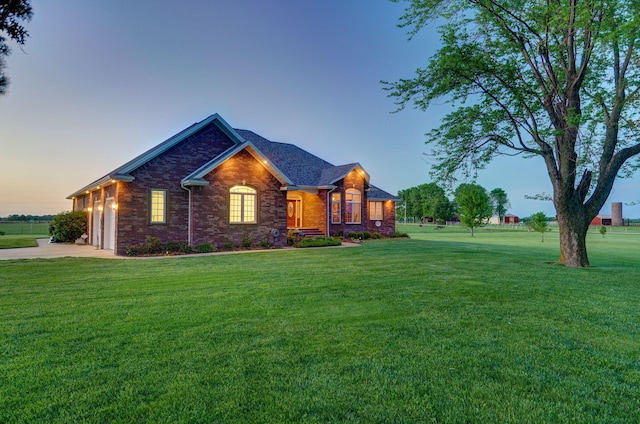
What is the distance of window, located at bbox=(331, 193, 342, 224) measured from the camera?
22.1 m

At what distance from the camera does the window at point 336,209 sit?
72.5 feet

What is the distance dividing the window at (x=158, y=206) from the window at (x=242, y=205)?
117 inches

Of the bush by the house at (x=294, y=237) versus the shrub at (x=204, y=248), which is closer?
the shrub at (x=204, y=248)

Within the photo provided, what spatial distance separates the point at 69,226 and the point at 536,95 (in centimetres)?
2491

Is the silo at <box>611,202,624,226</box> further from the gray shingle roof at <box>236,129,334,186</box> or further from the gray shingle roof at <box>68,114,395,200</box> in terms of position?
the gray shingle roof at <box>236,129,334,186</box>

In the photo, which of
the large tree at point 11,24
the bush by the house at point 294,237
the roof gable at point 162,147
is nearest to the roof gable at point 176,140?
the roof gable at point 162,147

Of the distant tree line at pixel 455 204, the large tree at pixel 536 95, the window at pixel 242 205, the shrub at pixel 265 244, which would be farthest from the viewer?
the shrub at pixel 265 244

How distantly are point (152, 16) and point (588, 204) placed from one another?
1929 cm

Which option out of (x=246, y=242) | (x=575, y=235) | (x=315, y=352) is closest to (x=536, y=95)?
(x=575, y=235)

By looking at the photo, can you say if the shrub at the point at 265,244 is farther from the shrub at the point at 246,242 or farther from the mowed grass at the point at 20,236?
the mowed grass at the point at 20,236

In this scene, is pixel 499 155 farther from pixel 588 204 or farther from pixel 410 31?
pixel 410 31

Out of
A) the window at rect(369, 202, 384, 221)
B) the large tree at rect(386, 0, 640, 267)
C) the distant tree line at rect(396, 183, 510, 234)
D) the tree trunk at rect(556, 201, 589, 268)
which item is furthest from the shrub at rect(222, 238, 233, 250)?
the tree trunk at rect(556, 201, 589, 268)

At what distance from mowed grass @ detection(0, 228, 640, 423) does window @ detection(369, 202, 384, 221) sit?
58.1ft

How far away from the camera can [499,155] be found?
43.0ft
